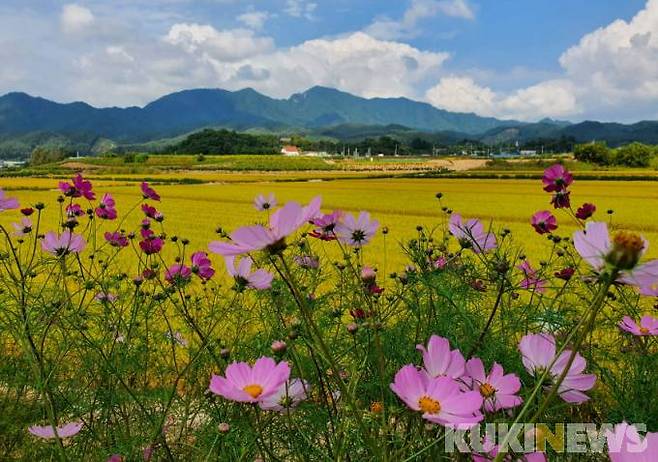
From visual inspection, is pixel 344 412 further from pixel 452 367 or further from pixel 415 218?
pixel 415 218

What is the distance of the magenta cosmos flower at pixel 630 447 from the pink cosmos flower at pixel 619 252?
160 mm

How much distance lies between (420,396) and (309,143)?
14240 centimetres

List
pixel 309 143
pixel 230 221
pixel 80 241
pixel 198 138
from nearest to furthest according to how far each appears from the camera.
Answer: pixel 80 241 → pixel 230 221 → pixel 198 138 → pixel 309 143

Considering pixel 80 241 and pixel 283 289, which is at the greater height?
pixel 80 241

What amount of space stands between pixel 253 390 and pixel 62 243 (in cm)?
120

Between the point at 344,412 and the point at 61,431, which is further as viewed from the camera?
the point at 61,431

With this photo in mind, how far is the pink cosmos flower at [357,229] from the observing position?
1.31m

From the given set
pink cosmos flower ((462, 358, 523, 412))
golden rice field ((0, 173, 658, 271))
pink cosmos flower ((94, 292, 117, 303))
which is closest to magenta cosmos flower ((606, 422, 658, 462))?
pink cosmos flower ((462, 358, 523, 412))

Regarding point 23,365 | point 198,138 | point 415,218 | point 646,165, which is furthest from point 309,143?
point 23,365

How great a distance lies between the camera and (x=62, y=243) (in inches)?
67.6

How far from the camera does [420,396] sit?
72 centimetres

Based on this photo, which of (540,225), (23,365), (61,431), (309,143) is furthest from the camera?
(309,143)

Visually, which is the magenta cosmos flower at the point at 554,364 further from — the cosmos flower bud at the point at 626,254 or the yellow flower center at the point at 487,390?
the cosmos flower bud at the point at 626,254

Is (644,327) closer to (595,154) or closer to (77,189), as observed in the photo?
(77,189)
